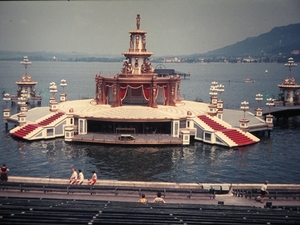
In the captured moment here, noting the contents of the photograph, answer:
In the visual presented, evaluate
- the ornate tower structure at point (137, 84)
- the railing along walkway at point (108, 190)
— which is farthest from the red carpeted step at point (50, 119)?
the railing along walkway at point (108, 190)

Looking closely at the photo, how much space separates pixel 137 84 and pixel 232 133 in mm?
15049

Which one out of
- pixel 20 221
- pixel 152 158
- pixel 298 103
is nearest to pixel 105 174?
pixel 152 158

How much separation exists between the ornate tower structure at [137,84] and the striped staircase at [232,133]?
8.30 meters

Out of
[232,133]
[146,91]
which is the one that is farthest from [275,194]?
[146,91]

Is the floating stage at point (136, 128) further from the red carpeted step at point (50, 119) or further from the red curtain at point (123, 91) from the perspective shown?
the red curtain at point (123, 91)

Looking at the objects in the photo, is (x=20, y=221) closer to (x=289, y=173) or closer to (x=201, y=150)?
(x=289, y=173)

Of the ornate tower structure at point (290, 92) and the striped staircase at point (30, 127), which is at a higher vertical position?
the ornate tower structure at point (290, 92)

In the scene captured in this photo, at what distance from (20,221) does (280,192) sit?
51.5 feet

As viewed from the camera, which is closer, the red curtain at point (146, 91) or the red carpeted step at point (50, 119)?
the red carpeted step at point (50, 119)

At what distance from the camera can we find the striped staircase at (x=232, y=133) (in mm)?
51125

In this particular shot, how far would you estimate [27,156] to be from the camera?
143 ft

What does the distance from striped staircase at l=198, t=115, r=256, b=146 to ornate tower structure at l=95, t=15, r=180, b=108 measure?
8.30 meters

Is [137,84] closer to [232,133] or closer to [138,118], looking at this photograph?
[138,118]

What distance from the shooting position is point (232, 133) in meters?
52.5
